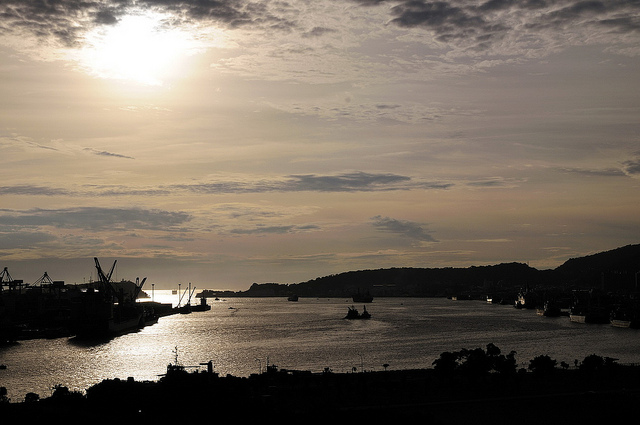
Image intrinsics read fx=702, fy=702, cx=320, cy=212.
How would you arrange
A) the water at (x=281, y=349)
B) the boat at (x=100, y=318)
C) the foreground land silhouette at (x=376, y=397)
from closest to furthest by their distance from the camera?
Result: 1. the foreground land silhouette at (x=376, y=397)
2. the water at (x=281, y=349)
3. the boat at (x=100, y=318)

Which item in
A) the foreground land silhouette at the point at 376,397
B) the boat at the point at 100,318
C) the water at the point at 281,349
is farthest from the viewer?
the boat at the point at 100,318

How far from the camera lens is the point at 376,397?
2194 inches

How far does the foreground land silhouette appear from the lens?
4378 cm

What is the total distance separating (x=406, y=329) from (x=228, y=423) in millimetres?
112188

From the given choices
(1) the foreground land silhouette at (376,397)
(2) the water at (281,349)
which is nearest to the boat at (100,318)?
(2) the water at (281,349)

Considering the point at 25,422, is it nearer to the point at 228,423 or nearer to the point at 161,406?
the point at 161,406

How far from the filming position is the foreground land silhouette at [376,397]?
144ft

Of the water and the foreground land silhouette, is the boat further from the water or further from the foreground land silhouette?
the foreground land silhouette

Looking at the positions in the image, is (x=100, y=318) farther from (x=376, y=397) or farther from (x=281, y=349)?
(x=376, y=397)

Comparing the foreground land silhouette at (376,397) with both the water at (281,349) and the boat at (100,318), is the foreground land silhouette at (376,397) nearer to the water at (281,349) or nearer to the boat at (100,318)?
the water at (281,349)

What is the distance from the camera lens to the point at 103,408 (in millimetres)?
46375

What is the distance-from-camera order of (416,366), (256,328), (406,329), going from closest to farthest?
(416,366) → (406,329) → (256,328)

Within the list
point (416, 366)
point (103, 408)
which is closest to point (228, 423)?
point (103, 408)

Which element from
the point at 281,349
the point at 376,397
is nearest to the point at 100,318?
the point at 281,349
